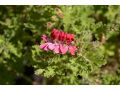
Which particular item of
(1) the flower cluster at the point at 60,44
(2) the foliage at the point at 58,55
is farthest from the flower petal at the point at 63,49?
(2) the foliage at the point at 58,55

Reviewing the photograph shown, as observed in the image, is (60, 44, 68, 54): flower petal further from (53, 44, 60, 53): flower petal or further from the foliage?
the foliage

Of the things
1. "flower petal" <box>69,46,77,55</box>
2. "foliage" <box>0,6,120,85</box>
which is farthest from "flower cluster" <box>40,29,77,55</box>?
"foliage" <box>0,6,120,85</box>

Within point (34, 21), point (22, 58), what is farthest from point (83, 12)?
point (22, 58)

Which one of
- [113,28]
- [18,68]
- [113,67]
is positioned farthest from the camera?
[113,67]

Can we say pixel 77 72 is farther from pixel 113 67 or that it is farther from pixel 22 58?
pixel 113 67

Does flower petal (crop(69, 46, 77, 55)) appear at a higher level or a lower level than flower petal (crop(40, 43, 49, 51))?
lower
